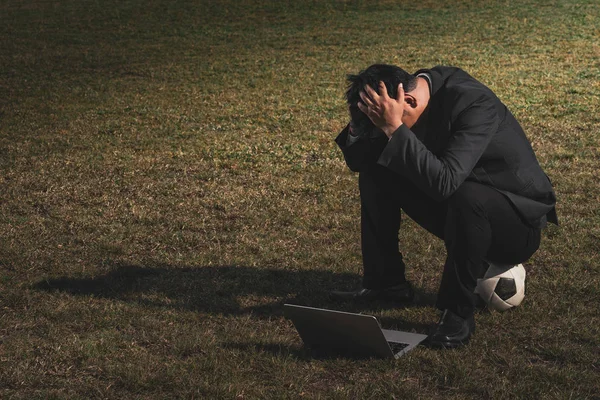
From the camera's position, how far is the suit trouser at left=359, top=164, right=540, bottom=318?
4422 mm

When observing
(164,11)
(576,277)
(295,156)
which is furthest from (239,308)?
(164,11)

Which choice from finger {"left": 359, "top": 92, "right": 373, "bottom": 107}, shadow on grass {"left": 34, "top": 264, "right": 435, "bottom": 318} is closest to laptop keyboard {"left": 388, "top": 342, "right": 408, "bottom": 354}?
shadow on grass {"left": 34, "top": 264, "right": 435, "bottom": 318}

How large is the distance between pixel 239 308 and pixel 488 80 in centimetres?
951

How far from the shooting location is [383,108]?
4.28 metres

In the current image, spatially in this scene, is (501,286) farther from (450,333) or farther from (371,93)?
(371,93)

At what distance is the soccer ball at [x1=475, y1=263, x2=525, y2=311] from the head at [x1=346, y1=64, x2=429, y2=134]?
1.00 m

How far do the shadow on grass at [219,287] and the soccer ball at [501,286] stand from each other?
44 centimetres

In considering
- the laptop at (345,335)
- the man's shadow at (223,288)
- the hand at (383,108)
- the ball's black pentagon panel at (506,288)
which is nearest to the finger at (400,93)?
the hand at (383,108)

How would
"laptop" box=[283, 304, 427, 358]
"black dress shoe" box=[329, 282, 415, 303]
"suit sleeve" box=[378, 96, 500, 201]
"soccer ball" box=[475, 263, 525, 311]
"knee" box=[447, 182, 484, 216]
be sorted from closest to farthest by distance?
"laptop" box=[283, 304, 427, 358]
"suit sleeve" box=[378, 96, 500, 201]
"knee" box=[447, 182, 484, 216]
"soccer ball" box=[475, 263, 525, 311]
"black dress shoe" box=[329, 282, 415, 303]

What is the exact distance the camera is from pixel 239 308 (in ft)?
17.0

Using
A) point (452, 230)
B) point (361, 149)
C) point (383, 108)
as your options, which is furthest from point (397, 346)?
point (383, 108)

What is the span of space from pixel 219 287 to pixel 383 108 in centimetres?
186

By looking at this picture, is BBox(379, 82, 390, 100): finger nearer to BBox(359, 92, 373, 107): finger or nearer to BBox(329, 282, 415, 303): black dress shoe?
BBox(359, 92, 373, 107): finger

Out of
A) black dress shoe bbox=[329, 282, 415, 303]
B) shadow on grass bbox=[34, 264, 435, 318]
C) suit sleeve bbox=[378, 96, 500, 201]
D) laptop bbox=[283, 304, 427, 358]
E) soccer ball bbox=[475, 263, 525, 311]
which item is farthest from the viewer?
shadow on grass bbox=[34, 264, 435, 318]
